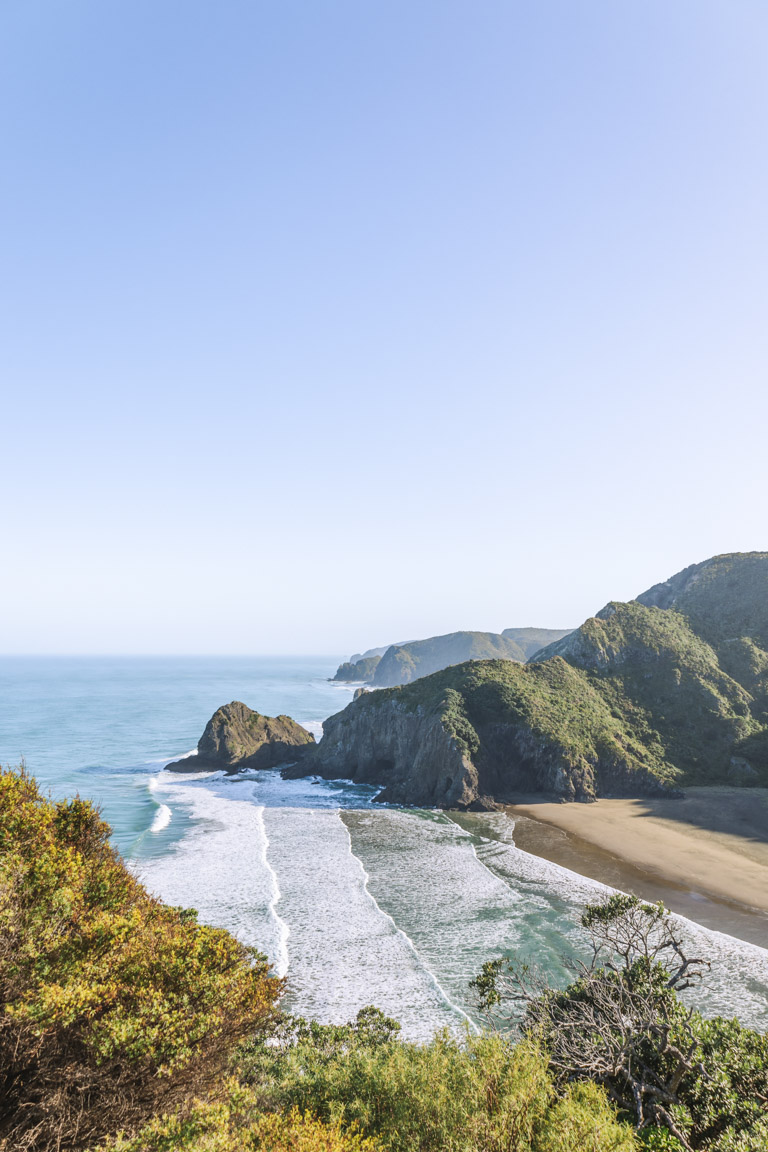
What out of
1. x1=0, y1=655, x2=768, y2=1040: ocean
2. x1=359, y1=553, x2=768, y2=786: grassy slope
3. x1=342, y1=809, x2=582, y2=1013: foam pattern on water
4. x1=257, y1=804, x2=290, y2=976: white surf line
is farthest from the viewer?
x1=359, y1=553, x2=768, y2=786: grassy slope

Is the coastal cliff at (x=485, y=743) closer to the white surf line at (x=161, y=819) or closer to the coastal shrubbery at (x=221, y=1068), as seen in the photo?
the white surf line at (x=161, y=819)

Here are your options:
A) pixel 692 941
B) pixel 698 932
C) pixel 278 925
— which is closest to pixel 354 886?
pixel 278 925

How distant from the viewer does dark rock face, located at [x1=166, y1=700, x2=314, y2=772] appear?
7019 cm

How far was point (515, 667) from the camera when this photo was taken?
71.9 meters

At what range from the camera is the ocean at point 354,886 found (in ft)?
79.2

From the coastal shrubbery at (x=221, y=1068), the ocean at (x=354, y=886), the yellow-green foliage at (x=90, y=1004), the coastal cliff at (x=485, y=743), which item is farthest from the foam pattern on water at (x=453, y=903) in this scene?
the yellow-green foliage at (x=90, y=1004)

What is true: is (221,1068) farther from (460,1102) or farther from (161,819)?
(161,819)

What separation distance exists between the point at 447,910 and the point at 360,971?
7808 millimetres

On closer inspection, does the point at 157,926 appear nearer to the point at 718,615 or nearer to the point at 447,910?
the point at 447,910

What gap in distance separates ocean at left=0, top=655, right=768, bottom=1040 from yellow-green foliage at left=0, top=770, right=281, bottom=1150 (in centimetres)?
970

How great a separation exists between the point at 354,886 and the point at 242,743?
138 feet

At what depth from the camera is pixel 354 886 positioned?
1378 inches

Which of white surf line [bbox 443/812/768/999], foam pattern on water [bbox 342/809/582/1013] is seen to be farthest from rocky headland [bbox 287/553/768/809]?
white surf line [bbox 443/812/768/999]

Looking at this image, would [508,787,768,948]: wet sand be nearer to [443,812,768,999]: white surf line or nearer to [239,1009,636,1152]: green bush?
[443,812,768,999]: white surf line
